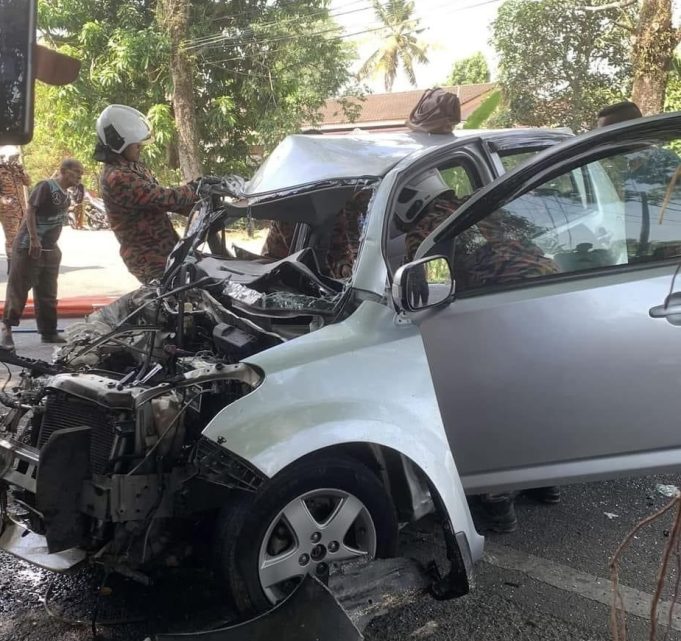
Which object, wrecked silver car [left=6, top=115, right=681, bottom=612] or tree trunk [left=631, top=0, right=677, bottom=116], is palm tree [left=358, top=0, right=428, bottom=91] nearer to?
tree trunk [left=631, top=0, right=677, bottom=116]

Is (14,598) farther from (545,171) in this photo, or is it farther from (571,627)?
(545,171)

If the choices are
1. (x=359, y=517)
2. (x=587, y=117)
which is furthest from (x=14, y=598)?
(x=587, y=117)

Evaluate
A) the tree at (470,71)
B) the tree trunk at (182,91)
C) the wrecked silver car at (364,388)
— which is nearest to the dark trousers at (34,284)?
the wrecked silver car at (364,388)

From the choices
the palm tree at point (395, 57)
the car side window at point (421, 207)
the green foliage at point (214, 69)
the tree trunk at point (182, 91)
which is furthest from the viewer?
the palm tree at point (395, 57)

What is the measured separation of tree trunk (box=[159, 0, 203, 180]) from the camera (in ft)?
41.8

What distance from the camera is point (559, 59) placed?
12344mm

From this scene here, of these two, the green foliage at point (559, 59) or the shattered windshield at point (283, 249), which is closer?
the shattered windshield at point (283, 249)

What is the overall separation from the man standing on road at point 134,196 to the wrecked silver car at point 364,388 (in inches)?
52.0

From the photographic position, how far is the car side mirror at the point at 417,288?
7.95 ft

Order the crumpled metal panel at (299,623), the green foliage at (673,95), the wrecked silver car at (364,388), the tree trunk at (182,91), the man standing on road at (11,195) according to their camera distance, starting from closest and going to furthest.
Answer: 1. the crumpled metal panel at (299,623)
2. the wrecked silver car at (364,388)
3. the man standing on road at (11,195)
4. the green foliage at (673,95)
5. the tree trunk at (182,91)

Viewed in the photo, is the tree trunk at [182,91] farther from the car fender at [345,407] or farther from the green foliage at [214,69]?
Answer: the car fender at [345,407]

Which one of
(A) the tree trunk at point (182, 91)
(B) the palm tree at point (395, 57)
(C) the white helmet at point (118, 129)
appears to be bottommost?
(C) the white helmet at point (118, 129)

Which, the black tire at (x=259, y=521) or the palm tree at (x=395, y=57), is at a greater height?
the palm tree at (x=395, y=57)

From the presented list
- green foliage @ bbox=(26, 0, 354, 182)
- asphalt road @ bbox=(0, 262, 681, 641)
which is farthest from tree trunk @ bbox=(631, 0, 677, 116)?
green foliage @ bbox=(26, 0, 354, 182)
